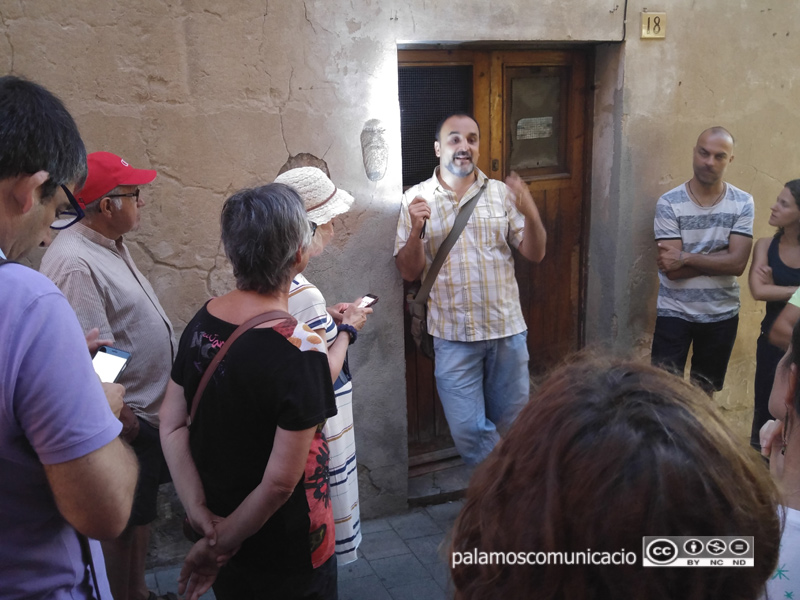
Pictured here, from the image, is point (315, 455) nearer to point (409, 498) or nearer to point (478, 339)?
point (478, 339)

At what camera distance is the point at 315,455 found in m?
1.89

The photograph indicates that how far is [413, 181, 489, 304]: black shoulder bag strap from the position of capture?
10.5ft

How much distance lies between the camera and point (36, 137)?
123 cm

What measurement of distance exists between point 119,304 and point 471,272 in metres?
1.65

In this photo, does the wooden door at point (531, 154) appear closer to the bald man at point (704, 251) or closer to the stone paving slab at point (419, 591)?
the bald man at point (704, 251)

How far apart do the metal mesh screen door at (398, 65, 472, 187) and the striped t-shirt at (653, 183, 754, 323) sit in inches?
51.6

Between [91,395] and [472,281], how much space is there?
2.28 metres

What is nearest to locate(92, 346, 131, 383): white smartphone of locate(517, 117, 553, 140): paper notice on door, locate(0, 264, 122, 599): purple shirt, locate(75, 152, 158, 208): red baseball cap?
locate(75, 152, 158, 208): red baseball cap

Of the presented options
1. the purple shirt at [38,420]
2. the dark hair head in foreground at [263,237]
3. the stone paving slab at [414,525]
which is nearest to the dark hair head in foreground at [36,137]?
the purple shirt at [38,420]

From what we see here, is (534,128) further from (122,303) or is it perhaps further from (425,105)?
(122,303)

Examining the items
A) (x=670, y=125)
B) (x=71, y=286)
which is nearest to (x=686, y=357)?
(x=670, y=125)

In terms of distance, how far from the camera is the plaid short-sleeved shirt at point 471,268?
10.5ft

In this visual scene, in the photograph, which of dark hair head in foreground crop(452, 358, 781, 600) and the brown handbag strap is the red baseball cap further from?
dark hair head in foreground crop(452, 358, 781, 600)

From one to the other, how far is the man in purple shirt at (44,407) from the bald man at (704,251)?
3.12m
